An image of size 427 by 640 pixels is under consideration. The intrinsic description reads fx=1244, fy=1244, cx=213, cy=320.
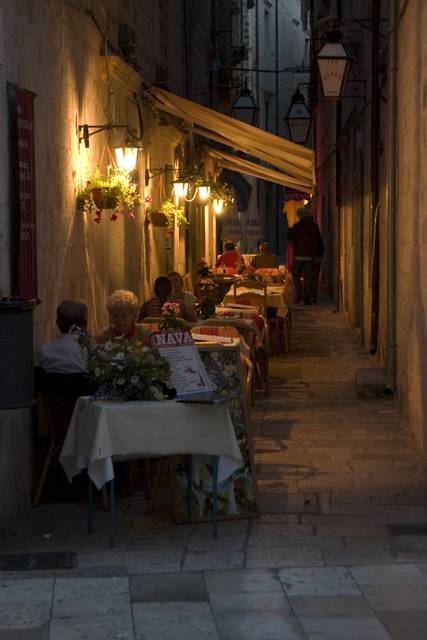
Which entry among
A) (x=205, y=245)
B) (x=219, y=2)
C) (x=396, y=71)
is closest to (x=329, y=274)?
(x=205, y=245)

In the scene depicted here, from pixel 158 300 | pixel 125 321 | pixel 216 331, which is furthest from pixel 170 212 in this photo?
pixel 125 321

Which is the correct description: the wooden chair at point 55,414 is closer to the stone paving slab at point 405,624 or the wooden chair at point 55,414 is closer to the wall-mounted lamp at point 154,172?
the stone paving slab at point 405,624

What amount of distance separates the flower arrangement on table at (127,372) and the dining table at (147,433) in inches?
2.9

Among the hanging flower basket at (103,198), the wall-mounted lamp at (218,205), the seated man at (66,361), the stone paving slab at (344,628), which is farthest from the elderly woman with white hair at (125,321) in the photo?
the wall-mounted lamp at (218,205)

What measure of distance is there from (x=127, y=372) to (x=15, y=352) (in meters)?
0.64

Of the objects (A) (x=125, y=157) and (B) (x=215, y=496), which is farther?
(A) (x=125, y=157)

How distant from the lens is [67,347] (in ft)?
26.4

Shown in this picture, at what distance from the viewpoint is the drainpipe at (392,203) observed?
35.0 ft

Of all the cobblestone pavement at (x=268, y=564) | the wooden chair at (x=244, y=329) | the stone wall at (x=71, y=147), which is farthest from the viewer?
the wooden chair at (x=244, y=329)

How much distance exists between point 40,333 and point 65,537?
216 cm

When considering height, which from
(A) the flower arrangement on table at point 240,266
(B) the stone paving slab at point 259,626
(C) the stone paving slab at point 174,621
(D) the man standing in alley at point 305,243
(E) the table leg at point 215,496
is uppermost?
(D) the man standing in alley at point 305,243

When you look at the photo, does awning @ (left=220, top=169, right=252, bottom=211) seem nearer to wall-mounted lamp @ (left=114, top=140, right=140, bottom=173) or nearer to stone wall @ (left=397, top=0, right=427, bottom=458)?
wall-mounted lamp @ (left=114, top=140, right=140, bottom=173)

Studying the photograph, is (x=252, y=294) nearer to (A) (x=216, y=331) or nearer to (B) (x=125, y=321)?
(A) (x=216, y=331)

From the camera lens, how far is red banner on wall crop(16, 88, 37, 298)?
7824 millimetres
